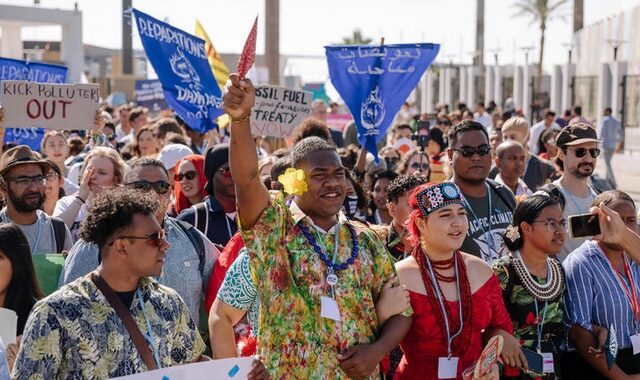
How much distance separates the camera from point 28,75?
10.8 m

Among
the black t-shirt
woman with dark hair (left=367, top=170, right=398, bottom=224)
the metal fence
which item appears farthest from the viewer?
the metal fence

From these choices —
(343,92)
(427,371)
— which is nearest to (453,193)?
(427,371)

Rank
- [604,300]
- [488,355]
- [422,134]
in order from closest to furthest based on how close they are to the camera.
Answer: [488,355] < [604,300] < [422,134]

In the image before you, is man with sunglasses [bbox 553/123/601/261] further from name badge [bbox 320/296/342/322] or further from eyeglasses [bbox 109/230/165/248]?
eyeglasses [bbox 109/230/165/248]

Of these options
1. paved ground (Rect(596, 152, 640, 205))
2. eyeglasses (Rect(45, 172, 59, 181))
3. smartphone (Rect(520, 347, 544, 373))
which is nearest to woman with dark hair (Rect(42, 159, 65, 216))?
eyeglasses (Rect(45, 172, 59, 181))

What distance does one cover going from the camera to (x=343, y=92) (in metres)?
9.66

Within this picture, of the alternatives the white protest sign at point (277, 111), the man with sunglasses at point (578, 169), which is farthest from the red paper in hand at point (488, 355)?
the white protest sign at point (277, 111)

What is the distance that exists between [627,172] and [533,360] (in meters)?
23.2

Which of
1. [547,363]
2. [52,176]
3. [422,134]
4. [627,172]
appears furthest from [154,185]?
[627,172]

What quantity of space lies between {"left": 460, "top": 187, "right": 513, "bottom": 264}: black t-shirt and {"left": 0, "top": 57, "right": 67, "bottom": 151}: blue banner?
5.40 m

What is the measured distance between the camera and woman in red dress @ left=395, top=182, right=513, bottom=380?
15.9 feet

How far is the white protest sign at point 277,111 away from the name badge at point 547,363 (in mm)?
6060

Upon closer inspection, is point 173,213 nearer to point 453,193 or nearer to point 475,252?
point 475,252

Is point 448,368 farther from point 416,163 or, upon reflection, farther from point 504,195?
point 416,163
